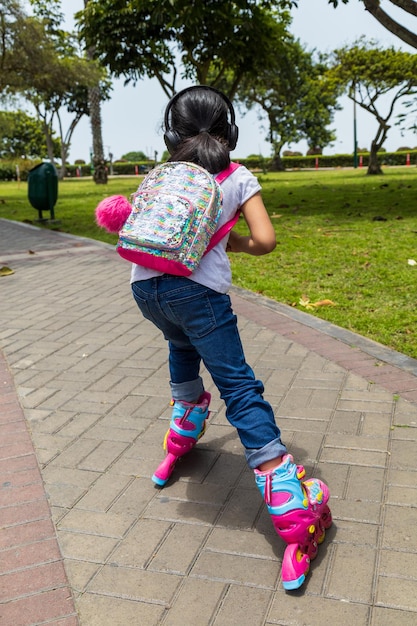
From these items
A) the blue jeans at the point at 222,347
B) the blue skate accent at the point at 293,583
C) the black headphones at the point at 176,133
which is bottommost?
the blue skate accent at the point at 293,583

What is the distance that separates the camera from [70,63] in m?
21.7

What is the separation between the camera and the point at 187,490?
2807 millimetres

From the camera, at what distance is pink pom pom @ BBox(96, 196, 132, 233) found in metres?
2.35

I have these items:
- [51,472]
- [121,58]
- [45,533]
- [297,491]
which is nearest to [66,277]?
[51,472]

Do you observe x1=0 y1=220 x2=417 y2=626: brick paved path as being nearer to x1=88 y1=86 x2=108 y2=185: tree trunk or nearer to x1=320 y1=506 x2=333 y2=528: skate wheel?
x1=320 y1=506 x2=333 y2=528: skate wheel

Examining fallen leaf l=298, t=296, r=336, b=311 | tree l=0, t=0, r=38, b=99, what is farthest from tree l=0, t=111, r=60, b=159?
fallen leaf l=298, t=296, r=336, b=311

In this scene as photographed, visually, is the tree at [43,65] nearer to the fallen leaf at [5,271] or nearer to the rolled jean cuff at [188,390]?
the fallen leaf at [5,271]

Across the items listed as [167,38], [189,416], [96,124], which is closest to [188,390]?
[189,416]

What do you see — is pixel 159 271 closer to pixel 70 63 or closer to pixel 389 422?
pixel 389 422

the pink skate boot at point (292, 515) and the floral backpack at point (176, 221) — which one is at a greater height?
the floral backpack at point (176, 221)

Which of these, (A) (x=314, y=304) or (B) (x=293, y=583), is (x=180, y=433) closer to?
(B) (x=293, y=583)

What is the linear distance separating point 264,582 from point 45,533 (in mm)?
891

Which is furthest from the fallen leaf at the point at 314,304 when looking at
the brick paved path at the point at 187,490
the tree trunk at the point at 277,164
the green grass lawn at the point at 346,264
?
the tree trunk at the point at 277,164

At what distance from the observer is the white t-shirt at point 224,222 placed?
2309mm
